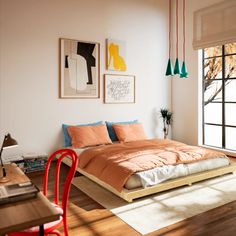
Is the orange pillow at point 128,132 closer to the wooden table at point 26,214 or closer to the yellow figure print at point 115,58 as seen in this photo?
the yellow figure print at point 115,58

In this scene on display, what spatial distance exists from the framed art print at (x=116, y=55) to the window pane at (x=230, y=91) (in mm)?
2239

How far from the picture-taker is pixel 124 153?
3.92 metres

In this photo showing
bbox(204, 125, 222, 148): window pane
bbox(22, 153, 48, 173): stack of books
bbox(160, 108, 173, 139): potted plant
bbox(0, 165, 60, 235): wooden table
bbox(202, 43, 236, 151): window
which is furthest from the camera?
bbox(160, 108, 173, 139): potted plant

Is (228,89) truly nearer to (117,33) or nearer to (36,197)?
(117,33)

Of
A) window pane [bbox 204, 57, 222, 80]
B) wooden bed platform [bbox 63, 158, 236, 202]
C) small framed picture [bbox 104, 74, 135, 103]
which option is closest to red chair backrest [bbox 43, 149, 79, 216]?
wooden bed platform [bbox 63, 158, 236, 202]

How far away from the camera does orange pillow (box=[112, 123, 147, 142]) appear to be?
205 inches

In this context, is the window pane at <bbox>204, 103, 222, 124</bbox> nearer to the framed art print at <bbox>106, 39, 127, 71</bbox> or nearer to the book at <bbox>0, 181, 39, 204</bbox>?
the framed art print at <bbox>106, 39, 127, 71</bbox>

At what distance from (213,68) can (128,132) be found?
97.4 inches

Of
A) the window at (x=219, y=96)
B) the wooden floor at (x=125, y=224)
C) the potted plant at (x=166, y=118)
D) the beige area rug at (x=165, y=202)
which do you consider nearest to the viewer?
the wooden floor at (x=125, y=224)

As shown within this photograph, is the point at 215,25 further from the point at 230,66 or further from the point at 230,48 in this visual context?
the point at 230,66

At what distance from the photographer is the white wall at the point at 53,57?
181 inches

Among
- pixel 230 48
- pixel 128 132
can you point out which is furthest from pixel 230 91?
pixel 128 132

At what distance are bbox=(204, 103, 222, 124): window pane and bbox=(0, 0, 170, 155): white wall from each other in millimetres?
755

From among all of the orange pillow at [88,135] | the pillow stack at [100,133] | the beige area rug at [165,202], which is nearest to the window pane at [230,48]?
the pillow stack at [100,133]
